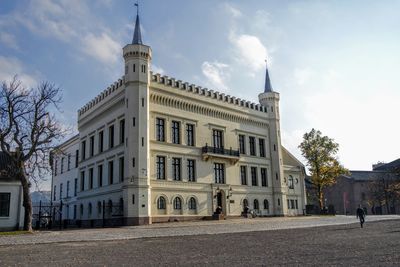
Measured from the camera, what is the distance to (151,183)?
3666 cm

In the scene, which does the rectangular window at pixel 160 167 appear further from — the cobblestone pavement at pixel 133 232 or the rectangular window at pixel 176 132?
the cobblestone pavement at pixel 133 232

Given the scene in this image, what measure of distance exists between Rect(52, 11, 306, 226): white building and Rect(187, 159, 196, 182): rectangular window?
0.35 ft

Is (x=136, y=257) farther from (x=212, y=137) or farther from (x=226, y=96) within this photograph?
(x=226, y=96)

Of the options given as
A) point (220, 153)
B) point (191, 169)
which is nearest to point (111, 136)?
point (191, 169)

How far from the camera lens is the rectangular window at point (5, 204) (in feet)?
95.1

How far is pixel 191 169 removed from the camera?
40.9 m

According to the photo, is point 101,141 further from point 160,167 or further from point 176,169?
point 176,169

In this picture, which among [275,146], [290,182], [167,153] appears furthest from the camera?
[290,182]

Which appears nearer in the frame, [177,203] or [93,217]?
[177,203]

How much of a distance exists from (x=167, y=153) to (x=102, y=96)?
11.3m

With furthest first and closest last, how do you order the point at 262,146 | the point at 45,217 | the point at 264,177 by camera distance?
the point at 262,146
the point at 264,177
the point at 45,217

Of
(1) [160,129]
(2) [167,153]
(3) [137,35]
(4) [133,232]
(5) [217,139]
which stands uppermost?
(3) [137,35]

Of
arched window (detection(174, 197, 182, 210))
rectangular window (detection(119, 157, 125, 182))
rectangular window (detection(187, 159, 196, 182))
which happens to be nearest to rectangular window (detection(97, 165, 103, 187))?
rectangular window (detection(119, 157, 125, 182))

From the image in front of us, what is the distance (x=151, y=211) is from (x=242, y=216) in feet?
40.0
